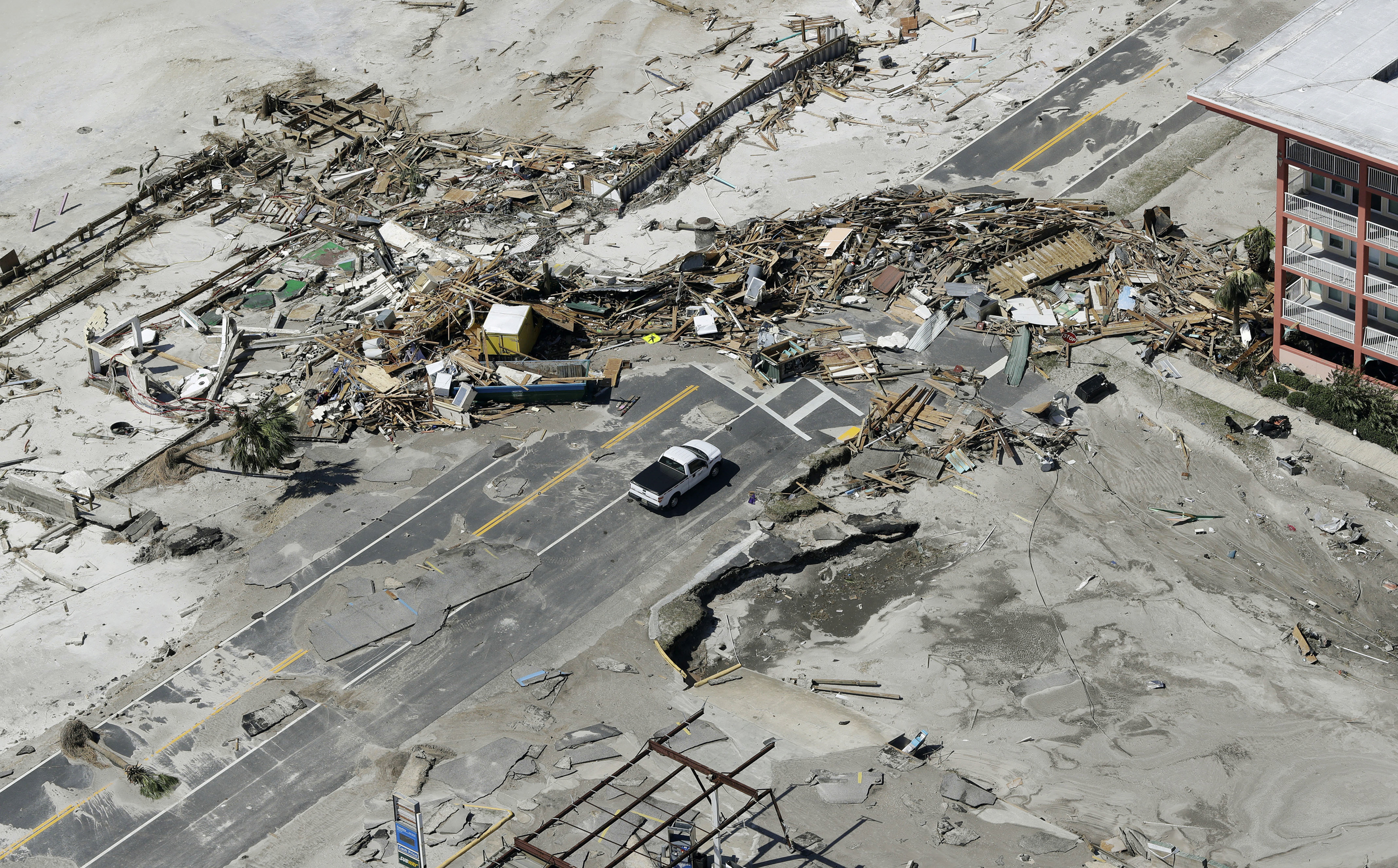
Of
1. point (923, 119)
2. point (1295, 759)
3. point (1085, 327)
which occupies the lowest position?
point (1295, 759)

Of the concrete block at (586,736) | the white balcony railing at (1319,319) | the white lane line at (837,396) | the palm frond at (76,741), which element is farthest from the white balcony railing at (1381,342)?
the palm frond at (76,741)

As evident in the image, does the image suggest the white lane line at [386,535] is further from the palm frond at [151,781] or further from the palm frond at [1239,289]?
the palm frond at [1239,289]

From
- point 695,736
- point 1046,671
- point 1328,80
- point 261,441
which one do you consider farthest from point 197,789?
point 1328,80

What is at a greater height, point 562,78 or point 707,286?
point 562,78

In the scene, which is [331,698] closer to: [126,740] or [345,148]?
[126,740]

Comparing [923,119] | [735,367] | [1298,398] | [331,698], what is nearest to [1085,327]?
[1298,398]
